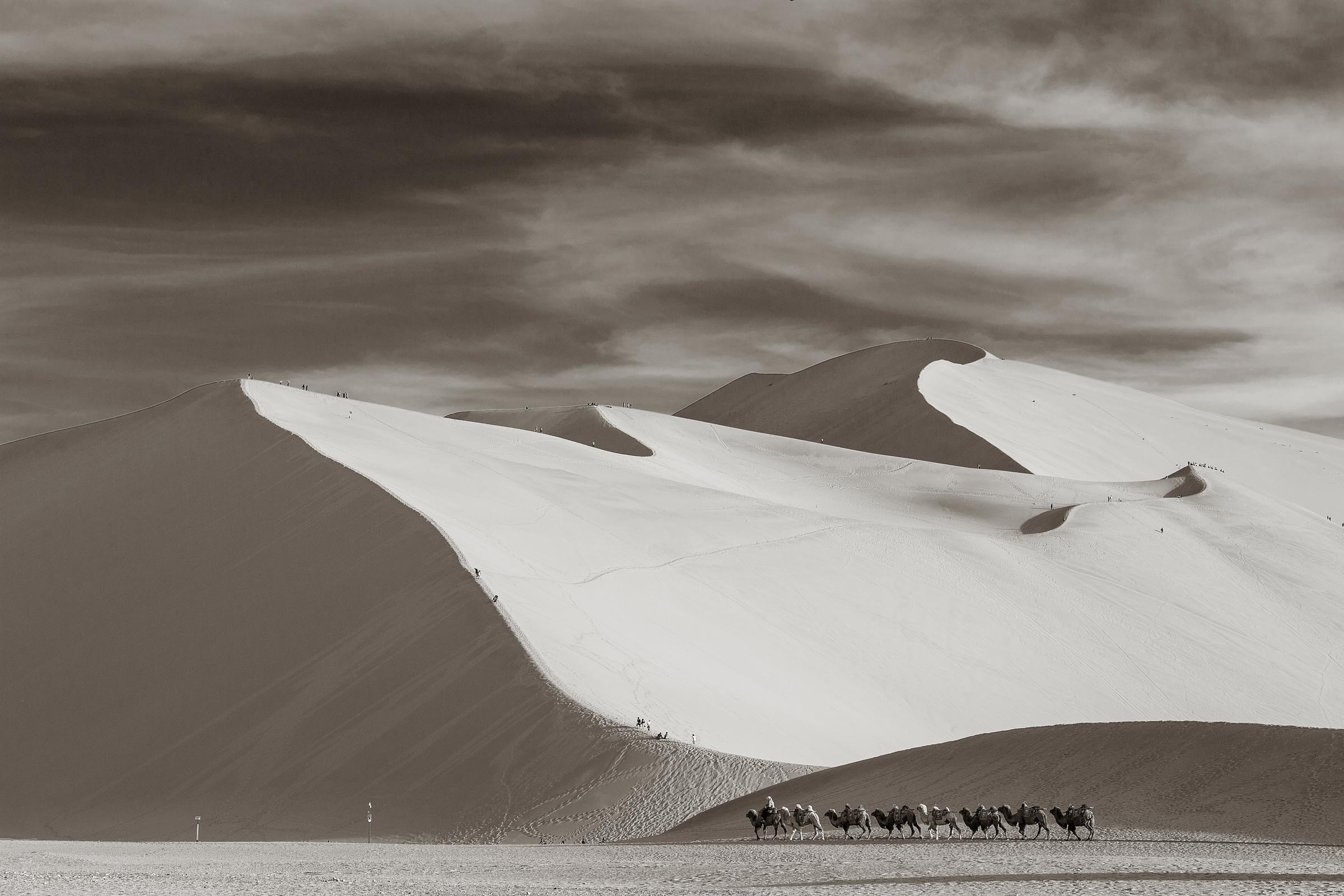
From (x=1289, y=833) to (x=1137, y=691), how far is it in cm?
2076

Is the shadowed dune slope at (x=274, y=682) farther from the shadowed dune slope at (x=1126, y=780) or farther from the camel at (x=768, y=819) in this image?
the camel at (x=768, y=819)

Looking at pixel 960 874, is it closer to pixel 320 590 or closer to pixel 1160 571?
pixel 320 590

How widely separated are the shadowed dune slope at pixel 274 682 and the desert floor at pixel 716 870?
4553mm

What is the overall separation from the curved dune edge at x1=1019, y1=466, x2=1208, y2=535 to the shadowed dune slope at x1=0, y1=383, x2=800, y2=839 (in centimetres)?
2420

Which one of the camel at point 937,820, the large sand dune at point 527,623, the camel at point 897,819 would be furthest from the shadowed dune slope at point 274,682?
the camel at point 937,820

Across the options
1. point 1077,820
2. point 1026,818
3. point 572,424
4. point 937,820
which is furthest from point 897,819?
point 572,424

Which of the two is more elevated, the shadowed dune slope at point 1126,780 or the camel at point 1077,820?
the camel at point 1077,820

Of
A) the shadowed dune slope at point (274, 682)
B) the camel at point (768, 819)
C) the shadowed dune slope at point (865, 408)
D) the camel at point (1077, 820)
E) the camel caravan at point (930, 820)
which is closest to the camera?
the camel at point (1077, 820)

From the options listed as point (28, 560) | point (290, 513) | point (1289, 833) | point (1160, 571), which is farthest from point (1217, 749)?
point (28, 560)

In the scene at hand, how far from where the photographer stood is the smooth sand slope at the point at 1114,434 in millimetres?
88812

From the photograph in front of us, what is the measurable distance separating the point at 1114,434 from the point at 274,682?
75.3m

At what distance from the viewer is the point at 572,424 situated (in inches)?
2650

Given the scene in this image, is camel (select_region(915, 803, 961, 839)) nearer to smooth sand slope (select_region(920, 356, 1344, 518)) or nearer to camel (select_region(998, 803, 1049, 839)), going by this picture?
camel (select_region(998, 803, 1049, 839))

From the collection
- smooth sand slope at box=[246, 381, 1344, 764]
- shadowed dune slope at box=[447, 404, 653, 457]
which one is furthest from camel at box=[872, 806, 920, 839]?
shadowed dune slope at box=[447, 404, 653, 457]
